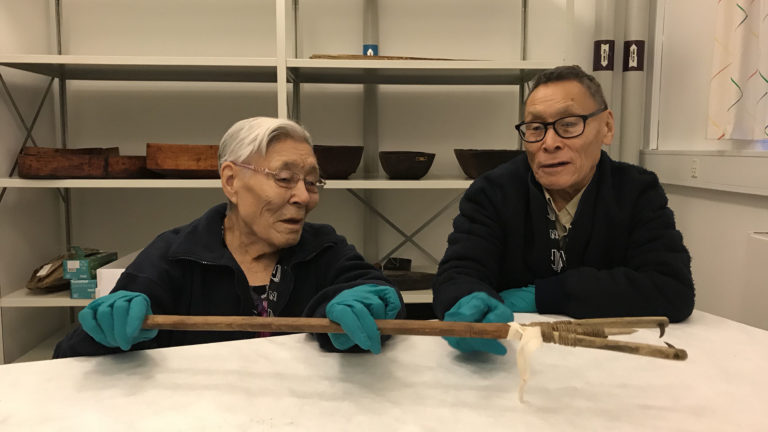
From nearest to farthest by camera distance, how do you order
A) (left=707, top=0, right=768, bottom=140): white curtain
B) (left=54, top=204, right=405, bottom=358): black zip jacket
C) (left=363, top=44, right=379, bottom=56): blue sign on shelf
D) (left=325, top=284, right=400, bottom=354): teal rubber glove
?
(left=325, top=284, right=400, bottom=354): teal rubber glove → (left=54, top=204, right=405, bottom=358): black zip jacket → (left=707, top=0, right=768, bottom=140): white curtain → (left=363, top=44, right=379, bottom=56): blue sign on shelf

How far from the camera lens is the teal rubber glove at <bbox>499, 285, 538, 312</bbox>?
54.9 inches

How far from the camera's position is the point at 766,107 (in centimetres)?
190

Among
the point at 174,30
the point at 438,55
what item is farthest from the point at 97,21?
the point at 438,55

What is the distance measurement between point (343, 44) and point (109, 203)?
1.45 metres

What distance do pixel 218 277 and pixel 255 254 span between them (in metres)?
0.10

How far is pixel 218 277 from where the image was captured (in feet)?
4.34

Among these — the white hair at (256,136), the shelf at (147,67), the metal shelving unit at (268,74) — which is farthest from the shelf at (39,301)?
the white hair at (256,136)

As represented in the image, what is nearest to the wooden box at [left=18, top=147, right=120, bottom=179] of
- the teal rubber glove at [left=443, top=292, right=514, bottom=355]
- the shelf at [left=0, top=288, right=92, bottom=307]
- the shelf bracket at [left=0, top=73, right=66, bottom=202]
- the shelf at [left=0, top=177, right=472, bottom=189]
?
the shelf at [left=0, top=177, right=472, bottom=189]

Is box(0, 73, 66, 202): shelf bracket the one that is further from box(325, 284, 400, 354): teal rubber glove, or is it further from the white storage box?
box(325, 284, 400, 354): teal rubber glove

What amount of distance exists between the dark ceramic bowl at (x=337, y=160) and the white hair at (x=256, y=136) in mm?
1016

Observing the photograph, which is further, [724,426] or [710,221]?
[710,221]

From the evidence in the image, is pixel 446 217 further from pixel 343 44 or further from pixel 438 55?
pixel 343 44

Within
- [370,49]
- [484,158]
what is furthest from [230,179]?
[370,49]

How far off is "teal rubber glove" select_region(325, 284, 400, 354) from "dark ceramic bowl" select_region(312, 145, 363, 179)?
54.5 inches
